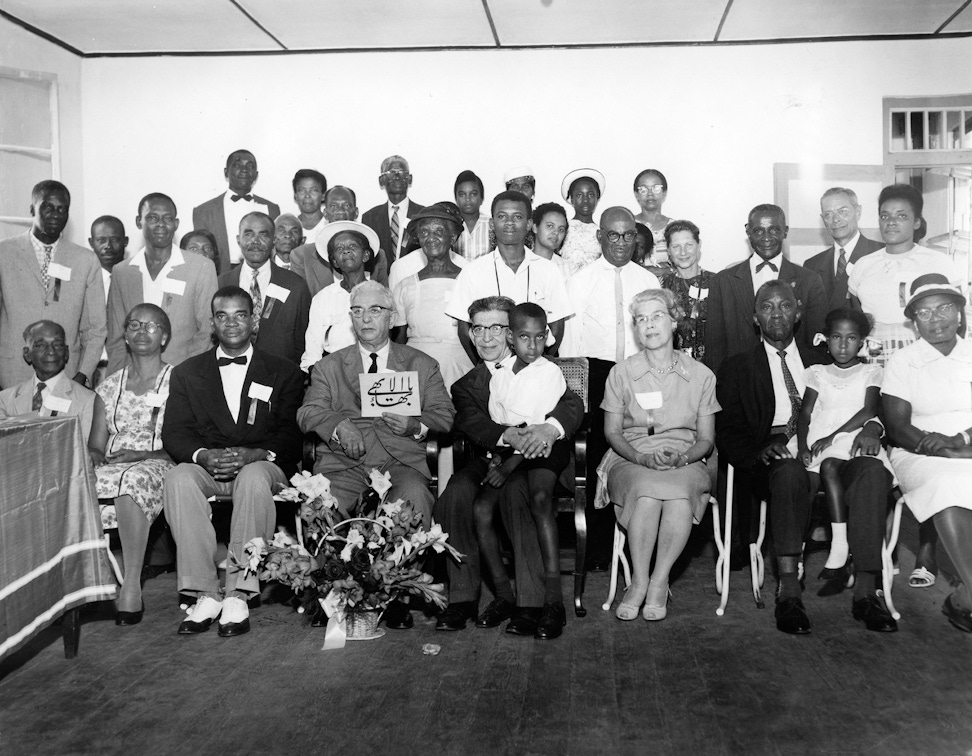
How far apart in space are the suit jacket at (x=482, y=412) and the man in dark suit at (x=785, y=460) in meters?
0.73

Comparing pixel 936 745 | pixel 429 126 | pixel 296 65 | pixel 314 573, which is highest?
pixel 296 65

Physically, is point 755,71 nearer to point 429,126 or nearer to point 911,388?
point 429,126

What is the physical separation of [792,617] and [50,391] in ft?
11.8

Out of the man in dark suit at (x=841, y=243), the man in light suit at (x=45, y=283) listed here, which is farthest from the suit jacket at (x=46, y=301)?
the man in dark suit at (x=841, y=243)

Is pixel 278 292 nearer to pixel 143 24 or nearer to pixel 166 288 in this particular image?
pixel 166 288

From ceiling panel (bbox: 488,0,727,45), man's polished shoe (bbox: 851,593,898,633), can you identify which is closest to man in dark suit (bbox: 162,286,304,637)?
man's polished shoe (bbox: 851,593,898,633)

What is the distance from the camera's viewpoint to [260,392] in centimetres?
447

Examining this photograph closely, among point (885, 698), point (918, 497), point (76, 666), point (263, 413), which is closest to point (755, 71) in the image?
point (918, 497)

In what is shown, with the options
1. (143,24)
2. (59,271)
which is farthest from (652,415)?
(143,24)

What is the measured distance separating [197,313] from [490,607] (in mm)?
2584

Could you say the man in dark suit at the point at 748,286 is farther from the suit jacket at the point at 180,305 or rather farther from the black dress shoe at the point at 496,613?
the suit jacket at the point at 180,305

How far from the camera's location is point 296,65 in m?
7.37

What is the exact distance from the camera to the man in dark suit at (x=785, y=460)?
157 inches

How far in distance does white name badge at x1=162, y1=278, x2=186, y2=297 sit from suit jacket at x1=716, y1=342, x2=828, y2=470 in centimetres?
307
